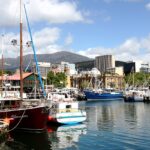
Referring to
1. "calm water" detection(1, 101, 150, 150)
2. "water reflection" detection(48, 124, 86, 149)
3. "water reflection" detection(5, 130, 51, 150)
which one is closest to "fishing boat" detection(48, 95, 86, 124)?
"water reflection" detection(48, 124, 86, 149)

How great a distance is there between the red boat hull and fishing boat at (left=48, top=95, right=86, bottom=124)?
7286 millimetres

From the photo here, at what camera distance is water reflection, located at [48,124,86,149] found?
42900mm

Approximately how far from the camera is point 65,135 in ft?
163

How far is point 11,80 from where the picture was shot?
157 meters

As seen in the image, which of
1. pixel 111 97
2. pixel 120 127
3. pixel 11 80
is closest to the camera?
pixel 120 127

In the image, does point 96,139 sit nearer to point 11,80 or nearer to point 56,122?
point 56,122

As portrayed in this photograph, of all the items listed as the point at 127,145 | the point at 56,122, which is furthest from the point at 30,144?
the point at 56,122

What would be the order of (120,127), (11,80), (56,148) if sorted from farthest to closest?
(11,80) → (120,127) → (56,148)

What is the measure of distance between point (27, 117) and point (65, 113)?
10.4m

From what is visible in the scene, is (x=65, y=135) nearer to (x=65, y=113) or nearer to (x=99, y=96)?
(x=65, y=113)

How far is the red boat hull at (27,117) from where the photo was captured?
161 feet

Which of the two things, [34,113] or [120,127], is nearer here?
[34,113]

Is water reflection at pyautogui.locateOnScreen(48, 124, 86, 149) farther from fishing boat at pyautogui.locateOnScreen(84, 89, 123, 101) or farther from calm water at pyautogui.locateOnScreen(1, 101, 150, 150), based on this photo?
fishing boat at pyautogui.locateOnScreen(84, 89, 123, 101)

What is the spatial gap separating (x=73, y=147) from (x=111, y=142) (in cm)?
487
